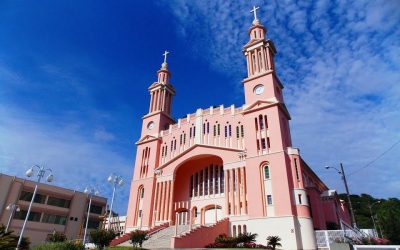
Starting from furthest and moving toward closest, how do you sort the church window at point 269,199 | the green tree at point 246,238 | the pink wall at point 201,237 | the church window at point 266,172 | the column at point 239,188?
the column at point 239,188
the church window at point 266,172
the church window at point 269,199
the green tree at point 246,238
the pink wall at point 201,237

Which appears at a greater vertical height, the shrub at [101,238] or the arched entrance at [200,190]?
the arched entrance at [200,190]

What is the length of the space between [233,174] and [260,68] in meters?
12.7

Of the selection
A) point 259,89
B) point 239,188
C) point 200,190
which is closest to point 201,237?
point 239,188

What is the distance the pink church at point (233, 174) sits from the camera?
24.6 m

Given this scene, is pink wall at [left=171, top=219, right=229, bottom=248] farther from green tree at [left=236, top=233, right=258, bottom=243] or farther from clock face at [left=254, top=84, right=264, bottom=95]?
clock face at [left=254, top=84, right=264, bottom=95]

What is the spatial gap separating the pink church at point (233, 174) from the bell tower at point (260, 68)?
115 millimetres

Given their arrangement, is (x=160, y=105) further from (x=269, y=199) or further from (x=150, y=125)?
(x=269, y=199)

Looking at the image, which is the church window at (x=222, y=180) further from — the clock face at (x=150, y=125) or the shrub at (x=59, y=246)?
Result: the shrub at (x=59, y=246)

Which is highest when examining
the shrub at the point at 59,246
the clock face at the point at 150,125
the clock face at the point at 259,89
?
the clock face at the point at 259,89

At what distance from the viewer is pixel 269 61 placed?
32469 mm

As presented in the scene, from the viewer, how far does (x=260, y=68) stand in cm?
3262

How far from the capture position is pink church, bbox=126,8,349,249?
2462 cm

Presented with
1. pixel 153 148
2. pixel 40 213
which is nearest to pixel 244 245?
pixel 153 148

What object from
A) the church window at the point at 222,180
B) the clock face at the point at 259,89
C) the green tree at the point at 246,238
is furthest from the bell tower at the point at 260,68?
the green tree at the point at 246,238
